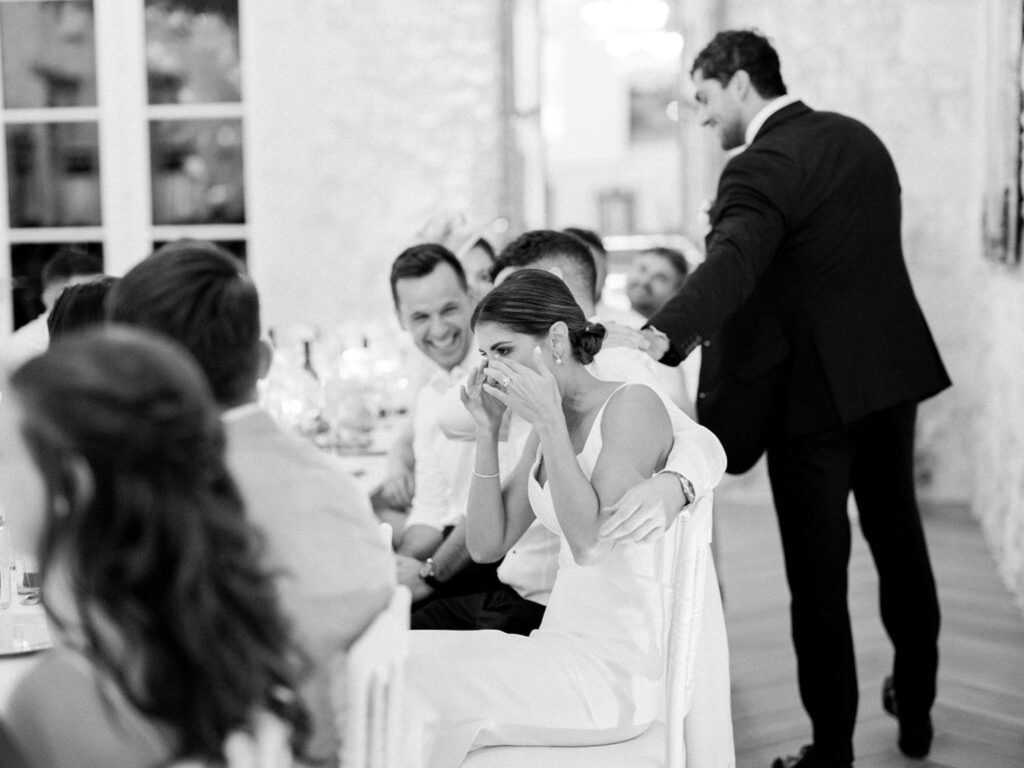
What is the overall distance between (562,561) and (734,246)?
35.2 inches

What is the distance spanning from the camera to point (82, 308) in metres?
2.10

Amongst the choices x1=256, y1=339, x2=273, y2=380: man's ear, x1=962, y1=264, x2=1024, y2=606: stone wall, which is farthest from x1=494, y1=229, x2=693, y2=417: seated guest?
x1=962, y1=264, x2=1024, y2=606: stone wall

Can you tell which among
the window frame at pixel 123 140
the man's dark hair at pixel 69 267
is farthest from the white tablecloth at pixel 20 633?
the window frame at pixel 123 140

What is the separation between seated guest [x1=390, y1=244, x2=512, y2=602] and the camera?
263 cm

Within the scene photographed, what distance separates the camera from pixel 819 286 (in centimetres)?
269

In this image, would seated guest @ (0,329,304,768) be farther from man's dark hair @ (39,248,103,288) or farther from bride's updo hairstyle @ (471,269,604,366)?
man's dark hair @ (39,248,103,288)

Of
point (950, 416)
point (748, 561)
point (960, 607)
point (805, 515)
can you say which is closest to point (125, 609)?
point (805, 515)

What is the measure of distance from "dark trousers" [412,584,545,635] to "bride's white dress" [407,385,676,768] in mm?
269

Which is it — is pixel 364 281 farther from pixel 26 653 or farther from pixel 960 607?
pixel 26 653

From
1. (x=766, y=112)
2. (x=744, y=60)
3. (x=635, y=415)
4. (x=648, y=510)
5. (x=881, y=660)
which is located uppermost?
(x=744, y=60)

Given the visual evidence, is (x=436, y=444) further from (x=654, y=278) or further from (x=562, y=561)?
(x=654, y=278)

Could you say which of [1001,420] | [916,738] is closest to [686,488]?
[916,738]

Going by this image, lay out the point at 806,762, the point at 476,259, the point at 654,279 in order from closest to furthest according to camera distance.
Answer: the point at 806,762, the point at 476,259, the point at 654,279

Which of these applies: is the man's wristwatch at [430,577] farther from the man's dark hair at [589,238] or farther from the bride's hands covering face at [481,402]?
the man's dark hair at [589,238]
